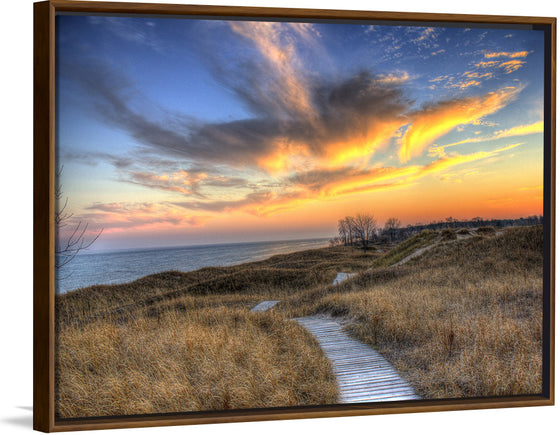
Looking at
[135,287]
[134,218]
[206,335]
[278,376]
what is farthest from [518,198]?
[135,287]

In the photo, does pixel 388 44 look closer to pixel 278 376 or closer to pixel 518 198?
pixel 518 198

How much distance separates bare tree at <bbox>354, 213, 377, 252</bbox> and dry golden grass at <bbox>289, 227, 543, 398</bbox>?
24.3m

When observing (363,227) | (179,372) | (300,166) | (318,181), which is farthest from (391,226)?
(179,372)

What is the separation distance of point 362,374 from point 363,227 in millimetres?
31312

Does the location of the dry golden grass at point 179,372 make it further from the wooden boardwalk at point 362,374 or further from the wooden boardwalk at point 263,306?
the wooden boardwalk at point 263,306

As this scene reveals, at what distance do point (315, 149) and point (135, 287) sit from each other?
461 inches

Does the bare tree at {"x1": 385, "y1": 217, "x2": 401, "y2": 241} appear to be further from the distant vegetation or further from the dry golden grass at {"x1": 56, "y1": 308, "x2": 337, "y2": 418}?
the dry golden grass at {"x1": 56, "y1": 308, "x2": 337, "y2": 418}

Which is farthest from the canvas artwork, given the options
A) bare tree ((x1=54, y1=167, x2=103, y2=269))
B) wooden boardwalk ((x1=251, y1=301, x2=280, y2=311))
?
wooden boardwalk ((x1=251, y1=301, x2=280, y2=311))

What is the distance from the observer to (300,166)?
577 inches

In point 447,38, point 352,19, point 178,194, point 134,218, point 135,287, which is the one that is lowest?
point 135,287

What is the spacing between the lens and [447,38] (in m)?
7.96

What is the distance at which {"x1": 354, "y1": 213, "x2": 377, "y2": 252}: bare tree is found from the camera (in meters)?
35.9

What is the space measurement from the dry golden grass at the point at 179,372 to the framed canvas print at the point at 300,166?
24mm

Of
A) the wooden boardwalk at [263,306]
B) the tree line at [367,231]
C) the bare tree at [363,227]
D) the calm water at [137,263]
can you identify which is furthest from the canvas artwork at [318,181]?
the calm water at [137,263]
